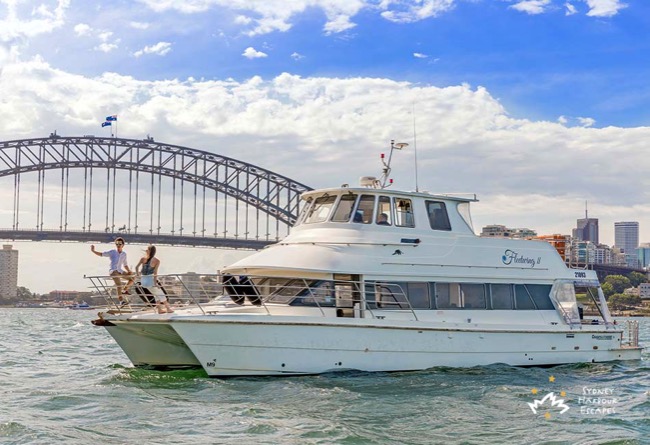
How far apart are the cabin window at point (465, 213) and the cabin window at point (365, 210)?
1.83m

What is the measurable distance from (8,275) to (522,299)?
104 metres

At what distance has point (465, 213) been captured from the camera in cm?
1522

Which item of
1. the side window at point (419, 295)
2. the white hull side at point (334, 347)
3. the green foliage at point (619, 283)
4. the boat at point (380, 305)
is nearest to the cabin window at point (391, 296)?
the boat at point (380, 305)

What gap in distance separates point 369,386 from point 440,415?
1.82 meters

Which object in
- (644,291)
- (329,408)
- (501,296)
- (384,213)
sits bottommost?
(329,408)

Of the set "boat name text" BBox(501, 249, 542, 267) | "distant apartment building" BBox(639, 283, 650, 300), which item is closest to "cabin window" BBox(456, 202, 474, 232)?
"boat name text" BBox(501, 249, 542, 267)

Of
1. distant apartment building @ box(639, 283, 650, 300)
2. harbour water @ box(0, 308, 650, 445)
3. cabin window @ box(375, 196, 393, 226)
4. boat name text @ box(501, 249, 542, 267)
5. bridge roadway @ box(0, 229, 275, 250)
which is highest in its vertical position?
bridge roadway @ box(0, 229, 275, 250)

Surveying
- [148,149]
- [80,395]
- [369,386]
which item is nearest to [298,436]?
[369,386]

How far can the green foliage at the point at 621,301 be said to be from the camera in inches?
3310

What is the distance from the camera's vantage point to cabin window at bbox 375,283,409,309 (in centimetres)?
1340

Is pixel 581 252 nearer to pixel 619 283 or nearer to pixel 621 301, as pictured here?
pixel 619 283

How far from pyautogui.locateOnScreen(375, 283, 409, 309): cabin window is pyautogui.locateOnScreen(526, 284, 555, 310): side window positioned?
287 centimetres

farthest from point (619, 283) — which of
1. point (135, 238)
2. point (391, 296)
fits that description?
point (391, 296)

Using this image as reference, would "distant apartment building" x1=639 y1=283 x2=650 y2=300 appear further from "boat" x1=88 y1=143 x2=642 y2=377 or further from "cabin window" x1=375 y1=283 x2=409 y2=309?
"cabin window" x1=375 y1=283 x2=409 y2=309
